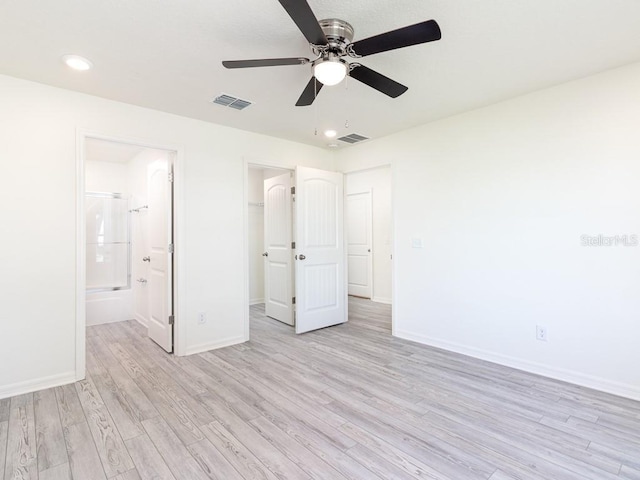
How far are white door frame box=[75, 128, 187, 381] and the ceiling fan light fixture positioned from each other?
6.94ft

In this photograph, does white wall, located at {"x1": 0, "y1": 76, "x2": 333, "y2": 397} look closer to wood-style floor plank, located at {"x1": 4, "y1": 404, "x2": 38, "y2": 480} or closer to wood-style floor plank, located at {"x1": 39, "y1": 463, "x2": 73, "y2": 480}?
wood-style floor plank, located at {"x1": 4, "y1": 404, "x2": 38, "y2": 480}

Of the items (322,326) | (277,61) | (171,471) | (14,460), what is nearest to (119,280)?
(322,326)

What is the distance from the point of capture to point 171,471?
174cm

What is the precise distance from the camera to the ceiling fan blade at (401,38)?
1.53 meters

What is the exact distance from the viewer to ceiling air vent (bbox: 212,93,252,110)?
2.99 meters

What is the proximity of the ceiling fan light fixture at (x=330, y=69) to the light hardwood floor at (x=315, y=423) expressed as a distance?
2133 millimetres

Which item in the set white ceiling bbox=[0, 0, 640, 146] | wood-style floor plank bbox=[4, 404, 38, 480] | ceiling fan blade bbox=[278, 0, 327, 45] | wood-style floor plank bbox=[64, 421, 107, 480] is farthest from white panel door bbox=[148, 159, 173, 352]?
ceiling fan blade bbox=[278, 0, 327, 45]

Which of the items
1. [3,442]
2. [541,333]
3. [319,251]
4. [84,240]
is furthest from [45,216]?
[541,333]

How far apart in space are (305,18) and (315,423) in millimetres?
2316

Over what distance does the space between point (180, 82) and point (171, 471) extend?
2.70m

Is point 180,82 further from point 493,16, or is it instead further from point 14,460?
point 14,460

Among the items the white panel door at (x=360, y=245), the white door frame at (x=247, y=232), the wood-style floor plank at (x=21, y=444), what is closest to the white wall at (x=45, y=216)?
the wood-style floor plank at (x=21, y=444)

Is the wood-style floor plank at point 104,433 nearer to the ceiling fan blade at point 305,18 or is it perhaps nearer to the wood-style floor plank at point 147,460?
the wood-style floor plank at point 147,460

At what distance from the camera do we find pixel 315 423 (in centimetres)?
219
